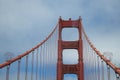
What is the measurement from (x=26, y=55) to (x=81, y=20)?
16.1m

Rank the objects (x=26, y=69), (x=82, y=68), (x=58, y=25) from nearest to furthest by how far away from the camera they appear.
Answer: (x=26, y=69) < (x=82, y=68) < (x=58, y=25)

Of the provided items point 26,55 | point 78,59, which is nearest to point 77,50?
point 78,59

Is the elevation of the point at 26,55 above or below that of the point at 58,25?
below

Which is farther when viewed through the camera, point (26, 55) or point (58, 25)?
point (58, 25)

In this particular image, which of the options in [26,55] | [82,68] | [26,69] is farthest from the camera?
[82,68]

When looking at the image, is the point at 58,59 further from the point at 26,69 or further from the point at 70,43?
the point at 26,69

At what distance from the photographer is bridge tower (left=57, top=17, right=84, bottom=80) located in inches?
1132

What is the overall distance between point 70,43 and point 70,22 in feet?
6.38

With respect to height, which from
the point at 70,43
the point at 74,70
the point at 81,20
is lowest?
the point at 74,70

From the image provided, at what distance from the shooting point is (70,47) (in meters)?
29.6

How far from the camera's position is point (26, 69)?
46.9 ft

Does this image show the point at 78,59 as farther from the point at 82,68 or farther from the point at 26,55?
the point at 26,55

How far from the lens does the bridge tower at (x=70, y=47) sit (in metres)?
28.8

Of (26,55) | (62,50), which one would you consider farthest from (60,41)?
(26,55)
